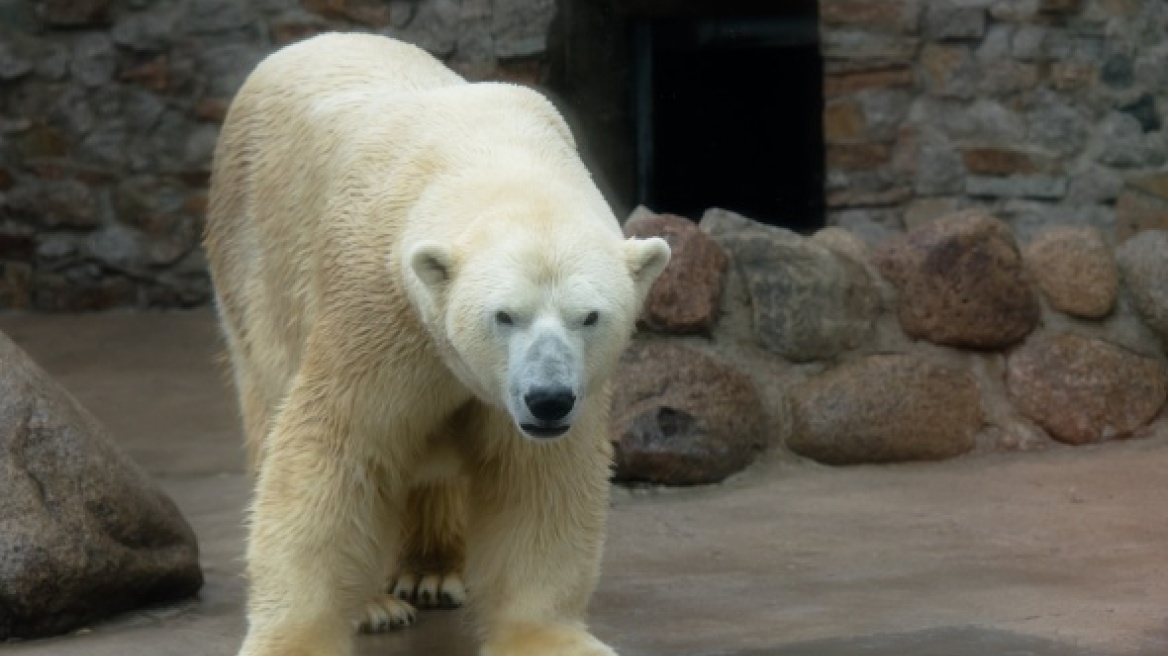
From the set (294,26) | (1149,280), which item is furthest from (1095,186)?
(294,26)

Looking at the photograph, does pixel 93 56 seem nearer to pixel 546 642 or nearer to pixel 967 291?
pixel 967 291

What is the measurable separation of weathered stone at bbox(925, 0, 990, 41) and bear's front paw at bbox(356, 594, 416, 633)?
12.4 ft

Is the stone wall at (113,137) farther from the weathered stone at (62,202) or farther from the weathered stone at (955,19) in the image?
the weathered stone at (955,19)

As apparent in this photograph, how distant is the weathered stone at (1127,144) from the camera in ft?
23.2

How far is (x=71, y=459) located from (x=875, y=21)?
400 centimetres

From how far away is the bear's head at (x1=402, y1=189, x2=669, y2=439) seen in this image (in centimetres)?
325

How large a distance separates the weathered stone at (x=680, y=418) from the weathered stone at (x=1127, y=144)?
2215 mm

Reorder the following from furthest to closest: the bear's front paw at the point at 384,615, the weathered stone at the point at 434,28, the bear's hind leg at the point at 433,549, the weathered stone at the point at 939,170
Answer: the weathered stone at the point at 434,28
the weathered stone at the point at 939,170
the bear's hind leg at the point at 433,549
the bear's front paw at the point at 384,615

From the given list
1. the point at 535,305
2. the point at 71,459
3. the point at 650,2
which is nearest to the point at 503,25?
the point at 650,2

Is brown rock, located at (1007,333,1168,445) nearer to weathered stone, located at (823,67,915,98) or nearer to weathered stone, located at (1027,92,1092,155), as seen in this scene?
weathered stone, located at (1027,92,1092,155)

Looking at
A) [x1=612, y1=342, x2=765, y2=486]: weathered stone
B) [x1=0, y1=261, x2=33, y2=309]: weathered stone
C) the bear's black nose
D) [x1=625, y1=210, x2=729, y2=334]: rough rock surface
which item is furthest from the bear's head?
[x1=0, y1=261, x2=33, y2=309]: weathered stone

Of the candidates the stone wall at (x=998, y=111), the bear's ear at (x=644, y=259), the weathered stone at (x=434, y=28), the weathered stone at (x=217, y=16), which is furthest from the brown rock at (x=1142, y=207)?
the bear's ear at (x=644, y=259)

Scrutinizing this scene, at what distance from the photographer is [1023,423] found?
224 inches

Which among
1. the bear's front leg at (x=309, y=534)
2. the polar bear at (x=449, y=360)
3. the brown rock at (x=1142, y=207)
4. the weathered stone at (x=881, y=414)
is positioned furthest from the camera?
the brown rock at (x=1142, y=207)
